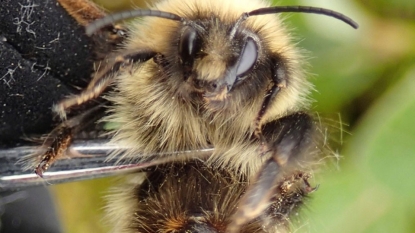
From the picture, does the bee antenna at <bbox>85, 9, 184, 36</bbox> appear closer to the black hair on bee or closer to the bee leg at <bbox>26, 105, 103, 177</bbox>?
the black hair on bee

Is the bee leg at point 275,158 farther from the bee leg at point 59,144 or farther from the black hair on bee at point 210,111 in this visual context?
the bee leg at point 59,144

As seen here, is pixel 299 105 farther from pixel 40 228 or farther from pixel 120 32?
pixel 40 228

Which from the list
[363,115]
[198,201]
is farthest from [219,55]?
[363,115]

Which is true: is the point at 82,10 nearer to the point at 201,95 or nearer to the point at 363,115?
the point at 201,95

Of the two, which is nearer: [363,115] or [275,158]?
[275,158]

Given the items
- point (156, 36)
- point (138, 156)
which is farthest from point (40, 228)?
point (156, 36)
